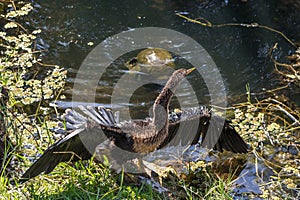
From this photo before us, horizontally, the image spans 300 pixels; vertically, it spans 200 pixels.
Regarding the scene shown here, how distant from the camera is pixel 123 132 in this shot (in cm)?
309

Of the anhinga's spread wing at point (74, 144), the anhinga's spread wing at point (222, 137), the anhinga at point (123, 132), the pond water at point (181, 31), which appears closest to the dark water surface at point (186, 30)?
the pond water at point (181, 31)

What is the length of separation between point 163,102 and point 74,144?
57 centimetres

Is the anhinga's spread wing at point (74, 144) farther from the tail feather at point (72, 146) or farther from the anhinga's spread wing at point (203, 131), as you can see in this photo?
the anhinga's spread wing at point (203, 131)

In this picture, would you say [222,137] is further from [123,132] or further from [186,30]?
[186,30]

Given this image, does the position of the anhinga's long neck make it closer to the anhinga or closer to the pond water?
the anhinga

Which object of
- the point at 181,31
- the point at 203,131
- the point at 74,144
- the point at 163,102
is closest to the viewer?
the point at 74,144

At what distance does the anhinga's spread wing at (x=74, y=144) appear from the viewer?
112 inches

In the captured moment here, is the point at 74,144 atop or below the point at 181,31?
below

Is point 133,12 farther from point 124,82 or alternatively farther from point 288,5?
point 288,5

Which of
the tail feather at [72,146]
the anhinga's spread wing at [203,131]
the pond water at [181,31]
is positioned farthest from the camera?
the pond water at [181,31]

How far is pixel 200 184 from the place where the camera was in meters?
3.54

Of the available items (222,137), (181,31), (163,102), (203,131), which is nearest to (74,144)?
(163,102)

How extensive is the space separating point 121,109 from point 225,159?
996mm

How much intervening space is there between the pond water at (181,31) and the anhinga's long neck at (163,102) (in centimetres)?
117
